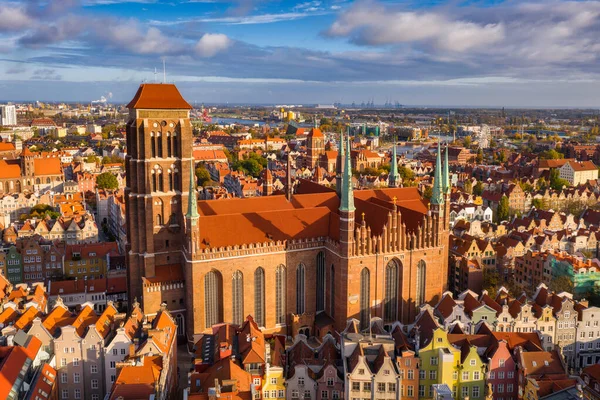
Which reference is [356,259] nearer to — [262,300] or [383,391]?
[262,300]

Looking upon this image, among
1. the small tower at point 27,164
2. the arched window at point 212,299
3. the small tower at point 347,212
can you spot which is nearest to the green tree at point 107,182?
the small tower at point 27,164

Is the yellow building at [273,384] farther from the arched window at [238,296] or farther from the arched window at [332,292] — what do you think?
the arched window at [332,292]

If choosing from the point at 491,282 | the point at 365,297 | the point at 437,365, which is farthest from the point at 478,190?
the point at 437,365

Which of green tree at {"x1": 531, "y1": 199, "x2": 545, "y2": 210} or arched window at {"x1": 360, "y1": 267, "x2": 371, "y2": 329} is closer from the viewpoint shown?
arched window at {"x1": 360, "y1": 267, "x2": 371, "y2": 329}

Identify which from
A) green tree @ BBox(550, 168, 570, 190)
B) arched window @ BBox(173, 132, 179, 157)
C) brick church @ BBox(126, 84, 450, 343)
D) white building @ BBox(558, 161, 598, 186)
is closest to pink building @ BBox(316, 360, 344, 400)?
brick church @ BBox(126, 84, 450, 343)

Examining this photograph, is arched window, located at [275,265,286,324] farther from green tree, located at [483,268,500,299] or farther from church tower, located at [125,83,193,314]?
green tree, located at [483,268,500,299]

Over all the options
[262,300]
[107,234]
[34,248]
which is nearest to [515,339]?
[262,300]
